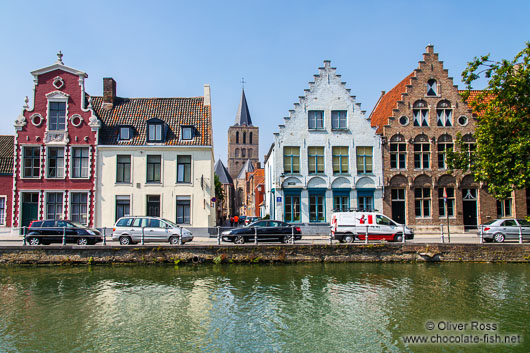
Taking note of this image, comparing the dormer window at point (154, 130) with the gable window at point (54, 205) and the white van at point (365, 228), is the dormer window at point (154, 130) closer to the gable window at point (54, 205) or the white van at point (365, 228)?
the gable window at point (54, 205)

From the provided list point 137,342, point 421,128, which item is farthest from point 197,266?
point 421,128

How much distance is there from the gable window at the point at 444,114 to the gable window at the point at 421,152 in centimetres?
189

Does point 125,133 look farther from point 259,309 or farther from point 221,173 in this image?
point 221,173

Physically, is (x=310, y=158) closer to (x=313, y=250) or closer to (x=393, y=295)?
(x=313, y=250)

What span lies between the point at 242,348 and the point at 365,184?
24.5 m

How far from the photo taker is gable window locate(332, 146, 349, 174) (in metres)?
32.8

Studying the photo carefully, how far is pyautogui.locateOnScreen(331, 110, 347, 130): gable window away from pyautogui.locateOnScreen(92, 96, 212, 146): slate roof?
1002 centimetres

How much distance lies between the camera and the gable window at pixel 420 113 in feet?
108

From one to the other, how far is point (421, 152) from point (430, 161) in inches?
39.8

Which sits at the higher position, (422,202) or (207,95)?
(207,95)

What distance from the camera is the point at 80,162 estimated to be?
3069cm

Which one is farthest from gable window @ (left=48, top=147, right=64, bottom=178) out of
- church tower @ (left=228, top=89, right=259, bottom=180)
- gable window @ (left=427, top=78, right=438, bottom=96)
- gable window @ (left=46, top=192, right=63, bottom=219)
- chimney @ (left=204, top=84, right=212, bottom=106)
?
church tower @ (left=228, top=89, right=259, bottom=180)

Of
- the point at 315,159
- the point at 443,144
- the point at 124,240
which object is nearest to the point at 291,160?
the point at 315,159

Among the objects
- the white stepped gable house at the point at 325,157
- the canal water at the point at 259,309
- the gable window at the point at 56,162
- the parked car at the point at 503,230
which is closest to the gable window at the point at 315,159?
the white stepped gable house at the point at 325,157
